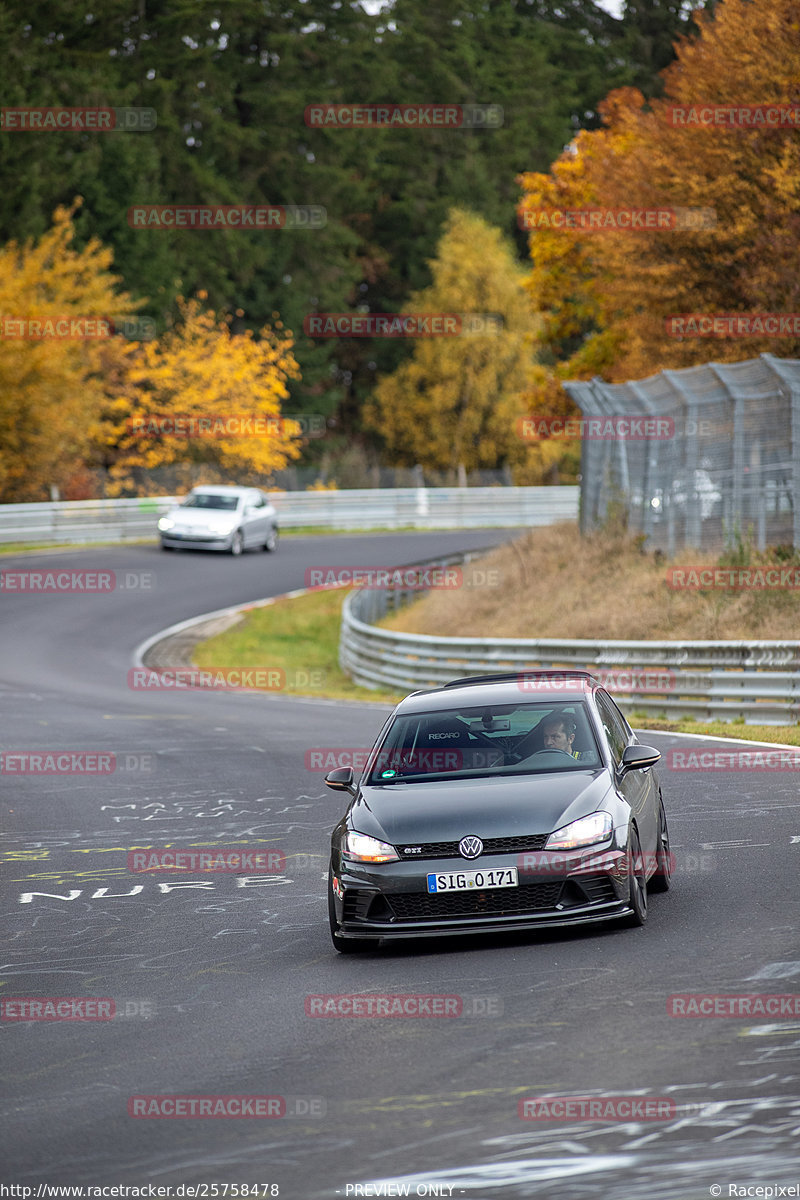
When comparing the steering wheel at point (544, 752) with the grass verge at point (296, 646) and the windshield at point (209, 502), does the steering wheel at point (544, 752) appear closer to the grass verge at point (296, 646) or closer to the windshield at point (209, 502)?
the grass verge at point (296, 646)

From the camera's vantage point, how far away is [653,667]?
21891 mm

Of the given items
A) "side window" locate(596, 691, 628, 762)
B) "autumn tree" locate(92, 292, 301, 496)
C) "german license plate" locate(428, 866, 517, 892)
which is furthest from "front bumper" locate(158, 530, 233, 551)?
"german license plate" locate(428, 866, 517, 892)

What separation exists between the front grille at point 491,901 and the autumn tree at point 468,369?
6762cm

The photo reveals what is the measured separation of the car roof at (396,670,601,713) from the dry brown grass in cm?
1260

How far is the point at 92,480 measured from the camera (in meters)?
54.0

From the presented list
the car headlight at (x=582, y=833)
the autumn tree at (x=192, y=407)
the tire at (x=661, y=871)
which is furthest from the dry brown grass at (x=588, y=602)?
the autumn tree at (x=192, y=407)

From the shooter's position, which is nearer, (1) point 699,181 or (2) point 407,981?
(2) point 407,981

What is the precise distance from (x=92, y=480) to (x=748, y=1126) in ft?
165

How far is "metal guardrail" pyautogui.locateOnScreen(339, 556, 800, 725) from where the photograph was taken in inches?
784

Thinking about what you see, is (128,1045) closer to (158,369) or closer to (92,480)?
(92,480)

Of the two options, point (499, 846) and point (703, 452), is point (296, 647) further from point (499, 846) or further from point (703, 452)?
point (499, 846)

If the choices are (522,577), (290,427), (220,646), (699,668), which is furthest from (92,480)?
(699,668)

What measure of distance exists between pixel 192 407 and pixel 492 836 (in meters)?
54.2

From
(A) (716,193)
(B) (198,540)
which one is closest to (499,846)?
(A) (716,193)
